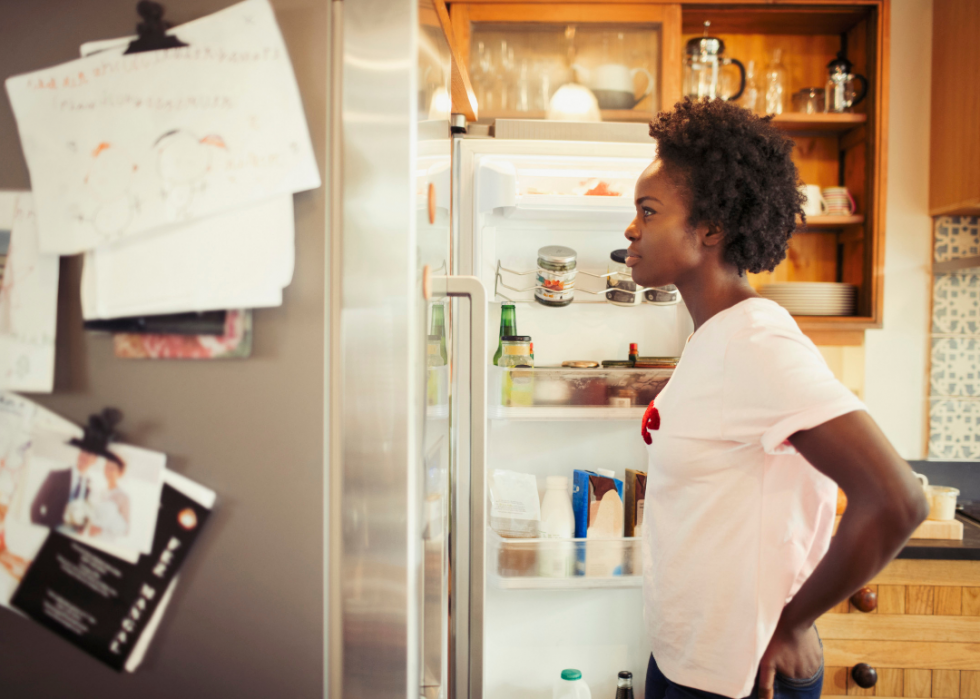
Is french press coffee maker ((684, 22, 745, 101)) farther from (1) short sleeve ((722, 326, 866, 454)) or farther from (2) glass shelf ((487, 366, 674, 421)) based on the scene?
(1) short sleeve ((722, 326, 866, 454))

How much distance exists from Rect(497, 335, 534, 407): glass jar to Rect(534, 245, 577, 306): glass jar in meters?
0.12

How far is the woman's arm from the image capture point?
69cm

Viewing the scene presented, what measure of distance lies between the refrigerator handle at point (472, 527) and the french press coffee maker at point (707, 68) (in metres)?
1.44

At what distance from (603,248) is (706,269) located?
0.63 m

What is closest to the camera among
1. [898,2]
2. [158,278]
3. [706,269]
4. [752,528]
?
[158,278]

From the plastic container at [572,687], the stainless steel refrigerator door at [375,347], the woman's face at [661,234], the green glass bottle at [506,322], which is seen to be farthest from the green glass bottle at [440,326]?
the plastic container at [572,687]

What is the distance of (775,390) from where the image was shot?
0.75m

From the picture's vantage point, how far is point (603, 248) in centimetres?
157

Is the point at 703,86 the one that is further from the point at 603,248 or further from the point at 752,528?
the point at 752,528

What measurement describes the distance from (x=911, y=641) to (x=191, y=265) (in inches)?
72.0

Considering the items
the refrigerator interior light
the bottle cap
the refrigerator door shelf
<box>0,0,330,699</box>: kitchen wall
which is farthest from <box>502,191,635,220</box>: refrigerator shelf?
<box>0,0,330,699</box>: kitchen wall

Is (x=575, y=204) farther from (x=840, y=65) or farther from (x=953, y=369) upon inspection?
(x=953, y=369)

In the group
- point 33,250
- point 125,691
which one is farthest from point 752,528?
point 33,250

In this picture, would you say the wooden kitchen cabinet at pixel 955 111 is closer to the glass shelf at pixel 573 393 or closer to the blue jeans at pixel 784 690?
the glass shelf at pixel 573 393
